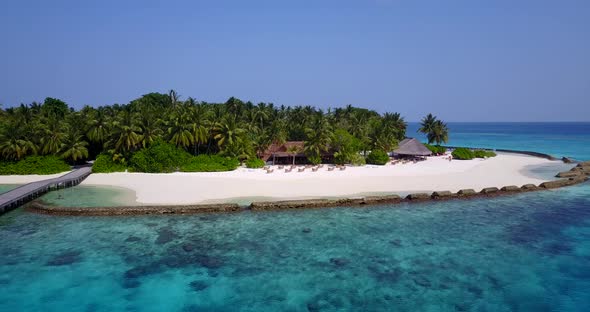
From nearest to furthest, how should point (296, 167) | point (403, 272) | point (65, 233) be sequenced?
point (403, 272), point (65, 233), point (296, 167)

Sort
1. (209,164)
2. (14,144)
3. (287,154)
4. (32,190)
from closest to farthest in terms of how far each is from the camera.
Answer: (32,190), (14,144), (209,164), (287,154)

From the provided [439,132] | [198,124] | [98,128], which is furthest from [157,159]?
[439,132]

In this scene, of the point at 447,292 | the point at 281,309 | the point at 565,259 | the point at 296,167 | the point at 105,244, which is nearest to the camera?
the point at 281,309

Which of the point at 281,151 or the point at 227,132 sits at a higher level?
the point at 227,132

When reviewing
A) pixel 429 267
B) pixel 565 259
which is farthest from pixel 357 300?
pixel 565 259

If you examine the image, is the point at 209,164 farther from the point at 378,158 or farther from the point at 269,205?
the point at 378,158

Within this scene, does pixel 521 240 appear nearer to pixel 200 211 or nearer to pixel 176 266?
pixel 176 266
